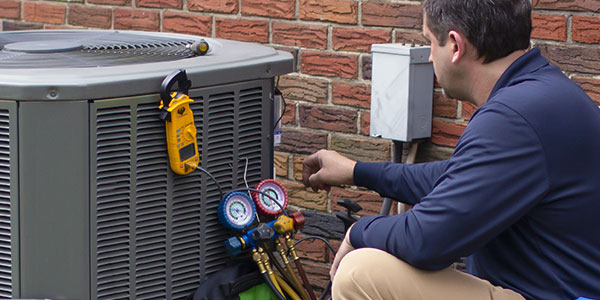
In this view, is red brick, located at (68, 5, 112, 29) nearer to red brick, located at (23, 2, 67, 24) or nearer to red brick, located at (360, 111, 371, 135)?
red brick, located at (23, 2, 67, 24)

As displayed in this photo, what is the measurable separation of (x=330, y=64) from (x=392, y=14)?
35 centimetres

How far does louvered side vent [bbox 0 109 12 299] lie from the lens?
2287 millimetres

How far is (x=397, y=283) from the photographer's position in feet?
7.52

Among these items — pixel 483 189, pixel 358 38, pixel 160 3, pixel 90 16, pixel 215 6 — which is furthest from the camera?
pixel 90 16

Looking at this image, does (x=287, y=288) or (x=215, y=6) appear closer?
(x=287, y=288)

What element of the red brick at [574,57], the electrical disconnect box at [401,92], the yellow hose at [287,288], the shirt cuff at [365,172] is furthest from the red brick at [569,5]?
the yellow hose at [287,288]

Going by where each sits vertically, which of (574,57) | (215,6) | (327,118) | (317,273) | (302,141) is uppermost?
(215,6)

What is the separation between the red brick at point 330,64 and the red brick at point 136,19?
781 millimetres

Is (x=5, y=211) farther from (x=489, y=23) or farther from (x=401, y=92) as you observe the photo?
(x=401, y=92)

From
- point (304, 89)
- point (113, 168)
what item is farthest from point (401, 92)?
point (113, 168)

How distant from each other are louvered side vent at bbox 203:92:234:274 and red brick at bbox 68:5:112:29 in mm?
1762

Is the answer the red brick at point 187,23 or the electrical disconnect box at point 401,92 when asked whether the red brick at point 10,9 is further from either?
the electrical disconnect box at point 401,92

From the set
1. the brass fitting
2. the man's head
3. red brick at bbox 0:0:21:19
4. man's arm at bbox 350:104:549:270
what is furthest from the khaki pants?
red brick at bbox 0:0:21:19

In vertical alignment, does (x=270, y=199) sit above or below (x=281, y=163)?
above
